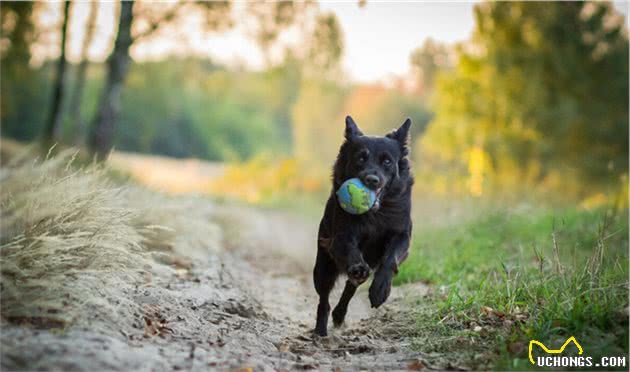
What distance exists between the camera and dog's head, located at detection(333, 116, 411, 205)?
506cm

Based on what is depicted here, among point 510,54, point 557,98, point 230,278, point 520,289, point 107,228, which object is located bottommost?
point 230,278

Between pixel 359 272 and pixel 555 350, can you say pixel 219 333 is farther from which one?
pixel 555 350

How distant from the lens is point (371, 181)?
4.91m

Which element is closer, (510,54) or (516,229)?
(516,229)

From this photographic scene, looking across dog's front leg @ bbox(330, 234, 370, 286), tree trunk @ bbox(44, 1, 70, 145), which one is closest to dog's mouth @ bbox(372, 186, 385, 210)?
dog's front leg @ bbox(330, 234, 370, 286)

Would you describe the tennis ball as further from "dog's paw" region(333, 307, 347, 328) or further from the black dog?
"dog's paw" region(333, 307, 347, 328)

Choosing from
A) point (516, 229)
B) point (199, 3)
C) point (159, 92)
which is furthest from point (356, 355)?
point (159, 92)

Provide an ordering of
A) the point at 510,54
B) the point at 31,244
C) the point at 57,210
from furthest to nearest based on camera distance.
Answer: the point at 510,54 < the point at 57,210 < the point at 31,244

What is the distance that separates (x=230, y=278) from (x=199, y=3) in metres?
9.96

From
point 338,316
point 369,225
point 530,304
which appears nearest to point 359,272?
point 369,225

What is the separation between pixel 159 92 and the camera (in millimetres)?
44906

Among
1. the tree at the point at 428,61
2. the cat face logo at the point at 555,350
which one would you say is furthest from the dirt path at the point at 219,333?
the tree at the point at 428,61

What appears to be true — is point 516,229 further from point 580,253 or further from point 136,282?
point 136,282

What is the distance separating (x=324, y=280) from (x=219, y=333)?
124cm
